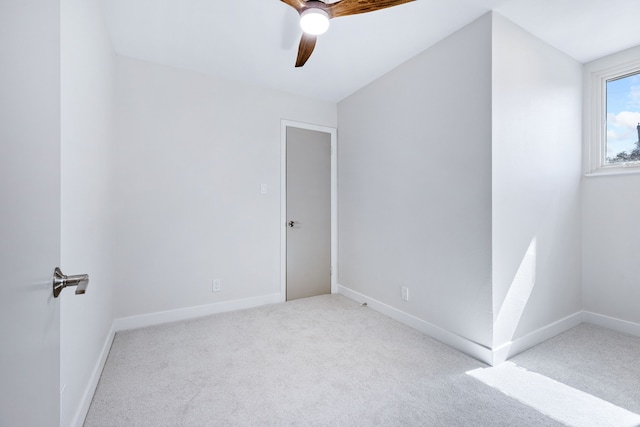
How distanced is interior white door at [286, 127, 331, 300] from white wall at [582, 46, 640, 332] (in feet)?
8.81

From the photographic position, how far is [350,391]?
5.68ft

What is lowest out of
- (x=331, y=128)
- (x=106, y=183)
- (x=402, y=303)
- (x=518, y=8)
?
(x=402, y=303)

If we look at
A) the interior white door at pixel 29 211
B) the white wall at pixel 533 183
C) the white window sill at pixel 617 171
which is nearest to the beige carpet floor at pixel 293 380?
the white wall at pixel 533 183

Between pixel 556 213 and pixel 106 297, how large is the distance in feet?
12.7

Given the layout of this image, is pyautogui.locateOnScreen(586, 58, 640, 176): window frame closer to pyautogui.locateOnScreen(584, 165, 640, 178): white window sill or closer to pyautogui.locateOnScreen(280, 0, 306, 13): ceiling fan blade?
pyautogui.locateOnScreen(584, 165, 640, 178): white window sill

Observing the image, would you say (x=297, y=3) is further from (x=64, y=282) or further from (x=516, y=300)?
(x=516, y=300)

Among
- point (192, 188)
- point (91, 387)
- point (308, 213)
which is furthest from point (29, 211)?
point (308, 213)

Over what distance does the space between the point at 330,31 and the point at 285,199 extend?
5.93 ft

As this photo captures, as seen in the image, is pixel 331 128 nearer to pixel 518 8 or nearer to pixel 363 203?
pixel 363 203

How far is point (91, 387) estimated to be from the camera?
1.68 meters

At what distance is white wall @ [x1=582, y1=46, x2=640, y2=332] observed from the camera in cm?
247

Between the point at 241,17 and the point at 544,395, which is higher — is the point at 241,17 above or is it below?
above

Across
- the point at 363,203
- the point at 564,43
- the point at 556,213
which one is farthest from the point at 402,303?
the point at 564,43

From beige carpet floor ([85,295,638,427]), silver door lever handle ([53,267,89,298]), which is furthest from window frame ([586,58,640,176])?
silver door lever handle ([53,267,89,298])
